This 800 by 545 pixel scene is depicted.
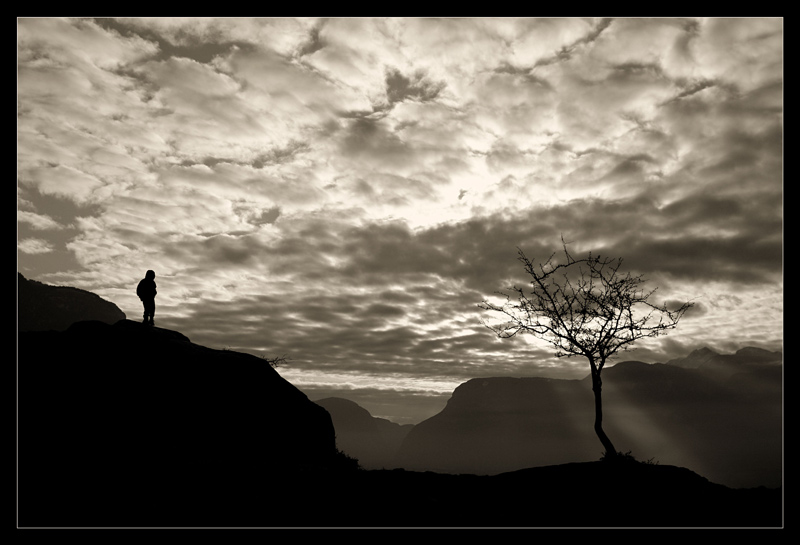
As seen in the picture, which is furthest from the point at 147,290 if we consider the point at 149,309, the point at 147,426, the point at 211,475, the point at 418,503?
the point at 418,503

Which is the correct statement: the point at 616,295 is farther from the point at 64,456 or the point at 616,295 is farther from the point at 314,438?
the point at 64,456

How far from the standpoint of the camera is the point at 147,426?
1009 inches

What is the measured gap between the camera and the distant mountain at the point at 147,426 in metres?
16.5

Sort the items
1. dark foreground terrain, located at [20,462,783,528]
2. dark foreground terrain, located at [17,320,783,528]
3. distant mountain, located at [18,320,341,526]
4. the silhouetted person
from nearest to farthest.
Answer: dark foreground terrain, located at [20,462,783,528] → dark foreground terrain, located at [17,320,783,528] → distant mountain, located at [18,320,341,526] → the silhouetted person

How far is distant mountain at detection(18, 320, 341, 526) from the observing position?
1648cm

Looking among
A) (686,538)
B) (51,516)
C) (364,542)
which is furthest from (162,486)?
(686,538)

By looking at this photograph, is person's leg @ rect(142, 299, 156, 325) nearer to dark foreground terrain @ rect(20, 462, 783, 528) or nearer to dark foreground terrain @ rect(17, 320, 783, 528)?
dark foreground terrain @ rect(17, 320, 783, 528)

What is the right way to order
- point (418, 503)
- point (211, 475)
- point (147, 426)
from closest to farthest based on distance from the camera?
point (418, 503) → point (211, 475) → point (147, 426)

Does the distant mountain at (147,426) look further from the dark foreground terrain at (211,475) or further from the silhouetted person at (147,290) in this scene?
the silhouetted person at (147,290)

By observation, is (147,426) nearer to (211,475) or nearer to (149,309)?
(149,309)

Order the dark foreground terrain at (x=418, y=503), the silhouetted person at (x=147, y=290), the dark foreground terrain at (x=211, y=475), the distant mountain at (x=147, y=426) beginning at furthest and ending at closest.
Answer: the silhouetted person at (x=147, y=290) < the distant mountain at (x=147, y=426) < the dark foreground terrain at (x=211, y=475) < the dark foreground terrain at (x=418, y=503)

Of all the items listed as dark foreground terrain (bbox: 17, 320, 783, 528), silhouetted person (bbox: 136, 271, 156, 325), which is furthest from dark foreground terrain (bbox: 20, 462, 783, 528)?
silhouetted person (bbox: 136, 271, 156, 325)

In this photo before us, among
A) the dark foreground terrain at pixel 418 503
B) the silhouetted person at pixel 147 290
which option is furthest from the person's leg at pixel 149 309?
the dark foreground terrain at pixel 418 503

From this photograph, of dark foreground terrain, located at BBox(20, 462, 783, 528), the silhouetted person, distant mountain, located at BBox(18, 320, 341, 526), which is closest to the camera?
dark foreground terrain, located at BBox(20, 462, 783, 528)
